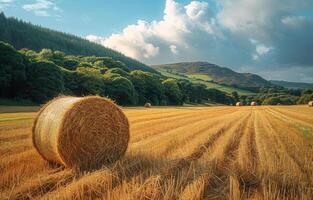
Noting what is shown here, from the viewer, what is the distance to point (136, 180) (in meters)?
6.02

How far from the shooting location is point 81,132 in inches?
328

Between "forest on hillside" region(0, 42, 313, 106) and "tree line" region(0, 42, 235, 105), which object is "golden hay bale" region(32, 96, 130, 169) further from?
"forest on hillside" region(0, 42, 313, 106)

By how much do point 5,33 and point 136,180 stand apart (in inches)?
4896

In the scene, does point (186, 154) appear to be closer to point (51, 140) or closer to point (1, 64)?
point (51, 140)

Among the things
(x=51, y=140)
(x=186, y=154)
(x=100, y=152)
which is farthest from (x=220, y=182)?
(x=51, y=140)

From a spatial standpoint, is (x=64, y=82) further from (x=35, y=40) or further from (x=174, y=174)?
→ (x=35, y=40)

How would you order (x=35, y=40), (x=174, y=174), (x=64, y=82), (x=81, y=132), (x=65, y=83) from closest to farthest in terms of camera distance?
(x=174, y=174) < (x=81, y=132) < (x=64, y=82) < (x=65, y=83) < (x=35, y=40)

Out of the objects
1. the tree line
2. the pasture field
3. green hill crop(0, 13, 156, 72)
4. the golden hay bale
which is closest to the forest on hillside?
the tree line

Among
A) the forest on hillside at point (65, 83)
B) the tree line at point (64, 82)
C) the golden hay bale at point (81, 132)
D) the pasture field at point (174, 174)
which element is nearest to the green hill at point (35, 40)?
the forest on hillside at point (65, 83)

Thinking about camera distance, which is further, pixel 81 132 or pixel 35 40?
pixel 35 40

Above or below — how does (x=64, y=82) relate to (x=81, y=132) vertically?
above

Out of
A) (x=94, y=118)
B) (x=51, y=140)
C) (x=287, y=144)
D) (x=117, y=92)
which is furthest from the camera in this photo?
(x=117, y=92)

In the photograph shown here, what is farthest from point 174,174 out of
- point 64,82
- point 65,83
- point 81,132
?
point 65,83

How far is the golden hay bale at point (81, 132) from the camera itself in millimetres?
7895
